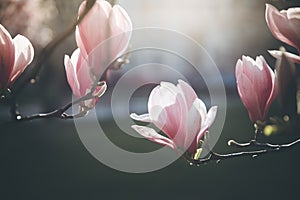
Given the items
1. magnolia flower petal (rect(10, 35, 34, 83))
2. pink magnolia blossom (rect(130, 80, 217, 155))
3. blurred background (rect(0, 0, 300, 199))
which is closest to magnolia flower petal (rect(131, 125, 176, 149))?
pink magnolia blossom (rect(130, 80, 217, 155))

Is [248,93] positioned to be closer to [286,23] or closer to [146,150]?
[286,23]

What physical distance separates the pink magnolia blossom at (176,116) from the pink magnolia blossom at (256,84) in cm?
4

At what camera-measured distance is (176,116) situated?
0.54 m

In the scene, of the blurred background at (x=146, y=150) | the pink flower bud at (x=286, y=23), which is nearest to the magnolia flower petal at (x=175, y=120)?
the pink flower bud at (x=286, y=23)

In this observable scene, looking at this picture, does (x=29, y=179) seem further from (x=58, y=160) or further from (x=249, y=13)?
(x=249, y=13)

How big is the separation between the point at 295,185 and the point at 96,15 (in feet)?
8.65

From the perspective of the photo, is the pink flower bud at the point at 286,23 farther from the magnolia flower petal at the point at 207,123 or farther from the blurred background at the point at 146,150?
the blurred background at the point at 146,150

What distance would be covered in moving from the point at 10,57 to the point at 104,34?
0.29 ft

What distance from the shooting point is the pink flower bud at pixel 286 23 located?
1.72 ft

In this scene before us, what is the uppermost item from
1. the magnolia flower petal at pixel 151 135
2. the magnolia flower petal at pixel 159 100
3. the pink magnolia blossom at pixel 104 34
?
the pink magnolia blossom at pixel 104 34

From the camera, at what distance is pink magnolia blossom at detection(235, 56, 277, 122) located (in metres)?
0.55

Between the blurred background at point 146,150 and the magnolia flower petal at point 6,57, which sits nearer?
the magnolia flower petal at point 6,57

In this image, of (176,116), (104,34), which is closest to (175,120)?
(176,116)

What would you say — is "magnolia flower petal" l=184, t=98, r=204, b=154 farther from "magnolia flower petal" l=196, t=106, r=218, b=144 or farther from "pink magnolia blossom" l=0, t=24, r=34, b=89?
"pink magnolia blossom" l=0, t=24, r=34, b=89
